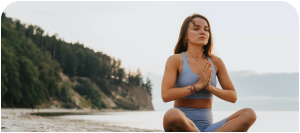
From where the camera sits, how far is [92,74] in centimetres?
8125

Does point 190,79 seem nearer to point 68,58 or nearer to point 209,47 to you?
point 209,47

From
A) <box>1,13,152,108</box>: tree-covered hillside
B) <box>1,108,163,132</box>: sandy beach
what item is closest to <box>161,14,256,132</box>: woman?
<box>1,108,163,132</box>: sandy beach

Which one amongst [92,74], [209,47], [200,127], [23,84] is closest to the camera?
[200,127]

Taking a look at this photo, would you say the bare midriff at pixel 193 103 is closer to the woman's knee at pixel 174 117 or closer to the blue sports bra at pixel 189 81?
the blue sports bra at pixel 189 81

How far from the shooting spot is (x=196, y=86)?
→ 2188mm

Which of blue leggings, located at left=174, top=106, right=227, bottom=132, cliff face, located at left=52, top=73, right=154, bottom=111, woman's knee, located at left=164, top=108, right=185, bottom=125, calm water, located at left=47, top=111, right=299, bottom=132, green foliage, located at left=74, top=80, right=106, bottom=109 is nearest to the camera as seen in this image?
woman's knee, located at left=164, top=108, right=185, bottom=125

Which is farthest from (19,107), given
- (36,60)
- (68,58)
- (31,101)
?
(68,58)

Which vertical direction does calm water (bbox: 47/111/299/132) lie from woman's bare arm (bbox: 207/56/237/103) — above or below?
below

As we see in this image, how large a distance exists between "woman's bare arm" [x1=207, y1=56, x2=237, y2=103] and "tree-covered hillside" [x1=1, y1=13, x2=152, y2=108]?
34622 mm

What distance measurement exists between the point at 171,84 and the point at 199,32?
54 cm

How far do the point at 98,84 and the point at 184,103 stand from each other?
78164 millimetres

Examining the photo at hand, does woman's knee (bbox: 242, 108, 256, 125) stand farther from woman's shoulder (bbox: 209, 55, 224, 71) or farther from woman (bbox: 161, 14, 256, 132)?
woman's shoulder (bbox: 209, 55, 224, 71)

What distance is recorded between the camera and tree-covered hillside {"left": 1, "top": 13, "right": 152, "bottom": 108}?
37.1m

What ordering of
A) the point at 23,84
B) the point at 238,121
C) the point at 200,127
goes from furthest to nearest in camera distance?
1. the point at 23,84
2. the point at 200,127
3. the point at 238,121
